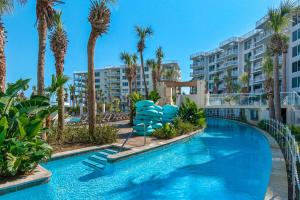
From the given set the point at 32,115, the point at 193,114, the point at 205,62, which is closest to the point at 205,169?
the point at 32,115

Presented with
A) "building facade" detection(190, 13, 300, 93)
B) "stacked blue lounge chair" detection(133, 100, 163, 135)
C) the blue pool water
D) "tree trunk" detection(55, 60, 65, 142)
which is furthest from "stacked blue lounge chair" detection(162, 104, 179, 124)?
"building facade" detection(190, 13, 300, 93)

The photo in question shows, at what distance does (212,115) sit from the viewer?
1752 inches

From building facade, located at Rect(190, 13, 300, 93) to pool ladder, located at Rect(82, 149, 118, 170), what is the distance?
3136cm

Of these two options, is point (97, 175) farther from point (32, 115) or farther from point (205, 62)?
point (205, 62)

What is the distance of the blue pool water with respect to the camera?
6969 millimetres

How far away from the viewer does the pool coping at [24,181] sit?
21.7 ft

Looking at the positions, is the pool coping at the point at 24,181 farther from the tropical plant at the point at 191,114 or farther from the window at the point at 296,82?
the window at the point at 296,82

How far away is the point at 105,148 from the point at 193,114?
1218 cm

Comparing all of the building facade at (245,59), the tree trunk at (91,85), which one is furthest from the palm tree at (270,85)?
the tree trunk at (91,85)

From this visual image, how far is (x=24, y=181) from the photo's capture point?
7.01 m

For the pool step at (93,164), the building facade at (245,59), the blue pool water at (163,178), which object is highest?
the building facade at (245,59)

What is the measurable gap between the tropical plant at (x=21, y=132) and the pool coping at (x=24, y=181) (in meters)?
0.21

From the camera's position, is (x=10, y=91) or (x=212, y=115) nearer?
(x=10, y=91)

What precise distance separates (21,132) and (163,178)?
4.89 meters
